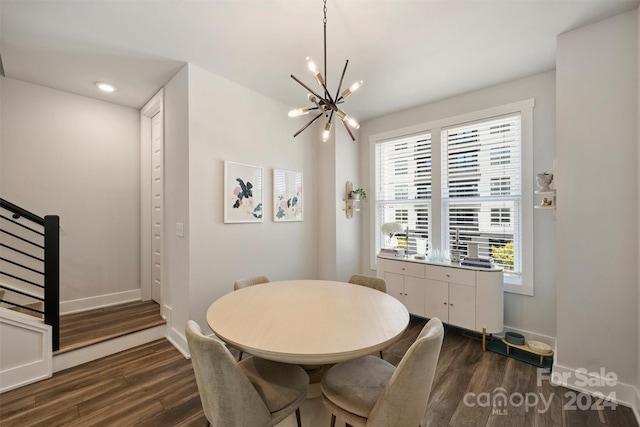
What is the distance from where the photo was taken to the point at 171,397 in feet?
6.51

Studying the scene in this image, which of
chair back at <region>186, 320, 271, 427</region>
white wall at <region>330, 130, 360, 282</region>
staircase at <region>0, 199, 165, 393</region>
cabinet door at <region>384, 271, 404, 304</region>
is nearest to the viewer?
chair back at <region>186, 320, 271, 427</region>

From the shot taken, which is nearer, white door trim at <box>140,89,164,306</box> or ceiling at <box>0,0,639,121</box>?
ceiling at <box>0,0,639,121</box>

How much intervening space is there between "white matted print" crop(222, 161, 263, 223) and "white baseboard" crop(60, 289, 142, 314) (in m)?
2.04

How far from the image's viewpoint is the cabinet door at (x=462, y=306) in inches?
109

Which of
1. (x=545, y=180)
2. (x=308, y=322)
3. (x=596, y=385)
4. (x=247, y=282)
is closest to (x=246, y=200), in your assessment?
(x=247, y=282)

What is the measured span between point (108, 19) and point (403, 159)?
3368mm

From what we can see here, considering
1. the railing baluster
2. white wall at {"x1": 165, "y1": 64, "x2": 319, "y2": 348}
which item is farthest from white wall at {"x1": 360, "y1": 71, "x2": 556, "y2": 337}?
the railing baluster

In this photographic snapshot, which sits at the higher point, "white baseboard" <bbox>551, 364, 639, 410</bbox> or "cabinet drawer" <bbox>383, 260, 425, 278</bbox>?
"cabinet drawer" <bbox>383, 260, 425, 278</bbox>

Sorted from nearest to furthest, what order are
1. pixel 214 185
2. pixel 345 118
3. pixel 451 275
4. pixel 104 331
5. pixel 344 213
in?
pixel 345 118 < pixel 104 331 < pixel 214 185 < pixel 451 275 < pixel 344 213

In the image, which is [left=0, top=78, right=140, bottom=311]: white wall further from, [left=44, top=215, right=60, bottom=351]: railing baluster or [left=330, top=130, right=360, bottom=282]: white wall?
[left=330, top=130, right=360, bottom=282]: white wall

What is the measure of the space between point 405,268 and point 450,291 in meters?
0.55

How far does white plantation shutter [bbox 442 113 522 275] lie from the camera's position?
2.88m

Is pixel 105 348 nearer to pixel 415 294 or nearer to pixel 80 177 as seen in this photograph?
pixel 80 177

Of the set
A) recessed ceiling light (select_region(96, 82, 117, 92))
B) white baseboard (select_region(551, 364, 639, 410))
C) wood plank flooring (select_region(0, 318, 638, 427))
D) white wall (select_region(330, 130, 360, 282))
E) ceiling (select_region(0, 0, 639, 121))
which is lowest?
wood plank flooring (select_region(0, 318, 638, 427))
